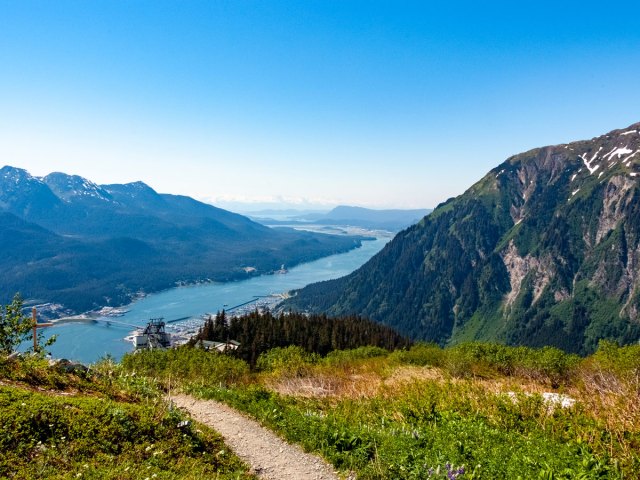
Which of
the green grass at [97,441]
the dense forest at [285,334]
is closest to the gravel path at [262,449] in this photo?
the green grass at [97,441]

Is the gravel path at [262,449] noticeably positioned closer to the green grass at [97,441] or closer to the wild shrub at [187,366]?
the green grass at [97,441]

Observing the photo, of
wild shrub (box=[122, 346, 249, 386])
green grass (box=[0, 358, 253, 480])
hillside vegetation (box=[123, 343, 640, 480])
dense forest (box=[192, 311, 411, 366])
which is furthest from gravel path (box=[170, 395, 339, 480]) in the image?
dense forest (box=[192, 311, 411, 366])

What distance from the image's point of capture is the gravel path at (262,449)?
37.0 feet

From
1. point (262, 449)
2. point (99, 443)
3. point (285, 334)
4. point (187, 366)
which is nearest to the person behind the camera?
point (99, 443)

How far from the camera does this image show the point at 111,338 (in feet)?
627

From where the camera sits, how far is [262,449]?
12.8m

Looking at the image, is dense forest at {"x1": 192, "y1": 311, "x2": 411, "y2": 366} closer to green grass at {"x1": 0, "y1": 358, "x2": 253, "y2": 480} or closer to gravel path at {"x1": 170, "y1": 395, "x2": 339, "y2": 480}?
gravel path at {"x1": 170, "y1": 395, "x2": 339, "y2": 480}

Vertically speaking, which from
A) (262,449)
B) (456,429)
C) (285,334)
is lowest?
(285,334)

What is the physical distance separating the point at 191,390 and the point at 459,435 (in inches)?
522

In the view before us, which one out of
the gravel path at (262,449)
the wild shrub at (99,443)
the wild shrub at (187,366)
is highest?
the wild shrub at (99,443)

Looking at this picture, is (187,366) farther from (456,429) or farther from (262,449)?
(456,429)

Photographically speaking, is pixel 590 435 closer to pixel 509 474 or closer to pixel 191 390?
pixel 509 474

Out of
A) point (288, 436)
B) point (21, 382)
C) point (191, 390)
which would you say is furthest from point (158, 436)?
point (191, 390)

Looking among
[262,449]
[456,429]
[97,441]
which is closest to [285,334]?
[262,449]
